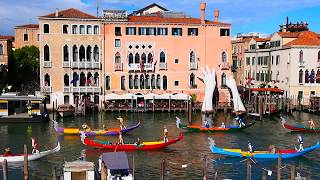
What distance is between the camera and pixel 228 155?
20.2m

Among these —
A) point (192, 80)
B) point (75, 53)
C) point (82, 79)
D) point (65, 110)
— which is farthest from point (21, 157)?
point (192, 80)

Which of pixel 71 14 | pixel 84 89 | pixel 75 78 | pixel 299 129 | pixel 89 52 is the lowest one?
pixel 299 129

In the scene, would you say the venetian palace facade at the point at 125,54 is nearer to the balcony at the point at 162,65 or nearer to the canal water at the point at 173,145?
the balcony at the point at 162,65

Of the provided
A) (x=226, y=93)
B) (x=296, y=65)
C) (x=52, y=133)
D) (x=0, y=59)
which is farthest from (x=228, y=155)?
(x=0, y=59)

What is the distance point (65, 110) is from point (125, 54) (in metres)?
6.90

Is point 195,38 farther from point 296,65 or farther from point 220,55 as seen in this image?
point 296,65

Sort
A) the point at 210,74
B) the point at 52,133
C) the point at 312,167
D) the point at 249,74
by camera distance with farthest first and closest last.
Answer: the point at 249,74
the point at 210,74
the point at 52,133
the point at 312,167

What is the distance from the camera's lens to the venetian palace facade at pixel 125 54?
35562mm

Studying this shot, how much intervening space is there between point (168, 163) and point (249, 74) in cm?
3205

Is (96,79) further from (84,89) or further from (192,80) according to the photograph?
(192,80)

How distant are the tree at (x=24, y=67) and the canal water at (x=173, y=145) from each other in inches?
549

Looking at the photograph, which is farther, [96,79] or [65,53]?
[96,79]

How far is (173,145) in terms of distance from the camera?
896 inches

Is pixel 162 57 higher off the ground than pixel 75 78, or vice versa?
pixel 162 57
